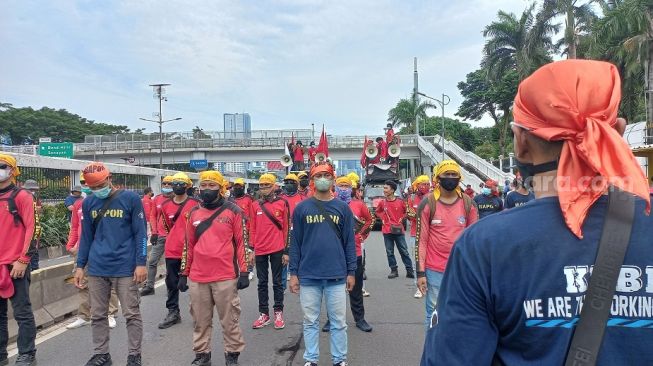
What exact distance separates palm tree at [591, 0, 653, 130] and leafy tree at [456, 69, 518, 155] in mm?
15989

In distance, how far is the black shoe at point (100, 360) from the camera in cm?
464

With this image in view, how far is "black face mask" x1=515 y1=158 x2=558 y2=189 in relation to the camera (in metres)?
1.38

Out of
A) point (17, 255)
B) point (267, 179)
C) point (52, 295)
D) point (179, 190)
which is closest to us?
point (17, 255)

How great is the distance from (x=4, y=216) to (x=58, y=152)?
1113 inches

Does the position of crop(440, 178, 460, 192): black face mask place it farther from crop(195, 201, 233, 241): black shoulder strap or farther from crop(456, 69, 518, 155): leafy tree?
crop(456, 69, 518, 155): leafy tree

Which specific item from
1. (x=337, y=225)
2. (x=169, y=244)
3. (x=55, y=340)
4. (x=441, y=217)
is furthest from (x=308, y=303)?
(x=55, y=340)

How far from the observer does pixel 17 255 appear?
4.87 metres

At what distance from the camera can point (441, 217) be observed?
15.8 ft

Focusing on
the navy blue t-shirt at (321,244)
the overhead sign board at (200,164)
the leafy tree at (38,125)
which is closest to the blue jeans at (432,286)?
the navy blue t-shirt at (321,244)

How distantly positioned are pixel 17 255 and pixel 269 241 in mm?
2949

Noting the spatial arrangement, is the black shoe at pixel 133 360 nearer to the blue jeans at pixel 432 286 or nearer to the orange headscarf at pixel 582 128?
the blue jeans at pixel 432 286

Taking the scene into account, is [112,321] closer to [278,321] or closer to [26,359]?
[26,359]

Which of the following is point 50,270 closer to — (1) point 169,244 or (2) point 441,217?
(1) point 169,244

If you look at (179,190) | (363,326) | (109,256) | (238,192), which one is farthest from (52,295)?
(363,326)
